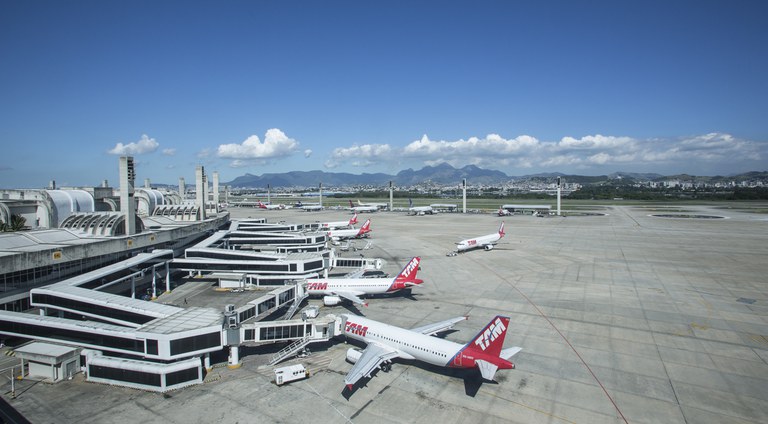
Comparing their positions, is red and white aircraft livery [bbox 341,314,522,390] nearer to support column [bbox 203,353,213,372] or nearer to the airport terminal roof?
support column [bbox 203,353,213,372]

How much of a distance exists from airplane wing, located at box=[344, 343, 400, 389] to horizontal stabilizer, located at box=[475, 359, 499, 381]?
6.78 m

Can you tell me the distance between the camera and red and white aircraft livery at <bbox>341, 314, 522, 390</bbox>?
90.7ft

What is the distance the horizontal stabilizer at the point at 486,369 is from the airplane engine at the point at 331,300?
23153mm

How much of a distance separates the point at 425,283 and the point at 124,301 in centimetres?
3638

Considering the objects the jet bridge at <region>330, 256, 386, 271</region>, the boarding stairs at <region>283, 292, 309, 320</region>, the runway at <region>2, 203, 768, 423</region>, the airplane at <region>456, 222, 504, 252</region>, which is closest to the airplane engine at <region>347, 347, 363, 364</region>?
the runway at <region>2, 203, 768, 423</region>

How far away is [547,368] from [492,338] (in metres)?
6.69

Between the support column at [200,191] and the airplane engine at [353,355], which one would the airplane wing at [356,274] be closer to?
the airplane engine at [353,355]

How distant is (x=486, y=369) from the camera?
88.8 feet

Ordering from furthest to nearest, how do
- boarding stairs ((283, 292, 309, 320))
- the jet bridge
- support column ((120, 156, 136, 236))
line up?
the jet bridge
support column ((120, 156, 136, 236))
boarding stairs ((283, 292, 309, 320))

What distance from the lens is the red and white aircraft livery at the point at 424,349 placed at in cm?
2766

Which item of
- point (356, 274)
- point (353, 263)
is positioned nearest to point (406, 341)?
point (356, 274)

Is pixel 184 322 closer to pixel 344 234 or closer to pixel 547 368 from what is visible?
pixel 547 368

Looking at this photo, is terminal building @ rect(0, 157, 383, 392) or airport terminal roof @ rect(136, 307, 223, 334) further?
airport terminal roof @ rect(136, 307, 223, 334)

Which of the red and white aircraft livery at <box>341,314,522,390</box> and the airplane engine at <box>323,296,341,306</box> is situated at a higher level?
the red and white aircraft livery at <box>341,314,522,390</box>
